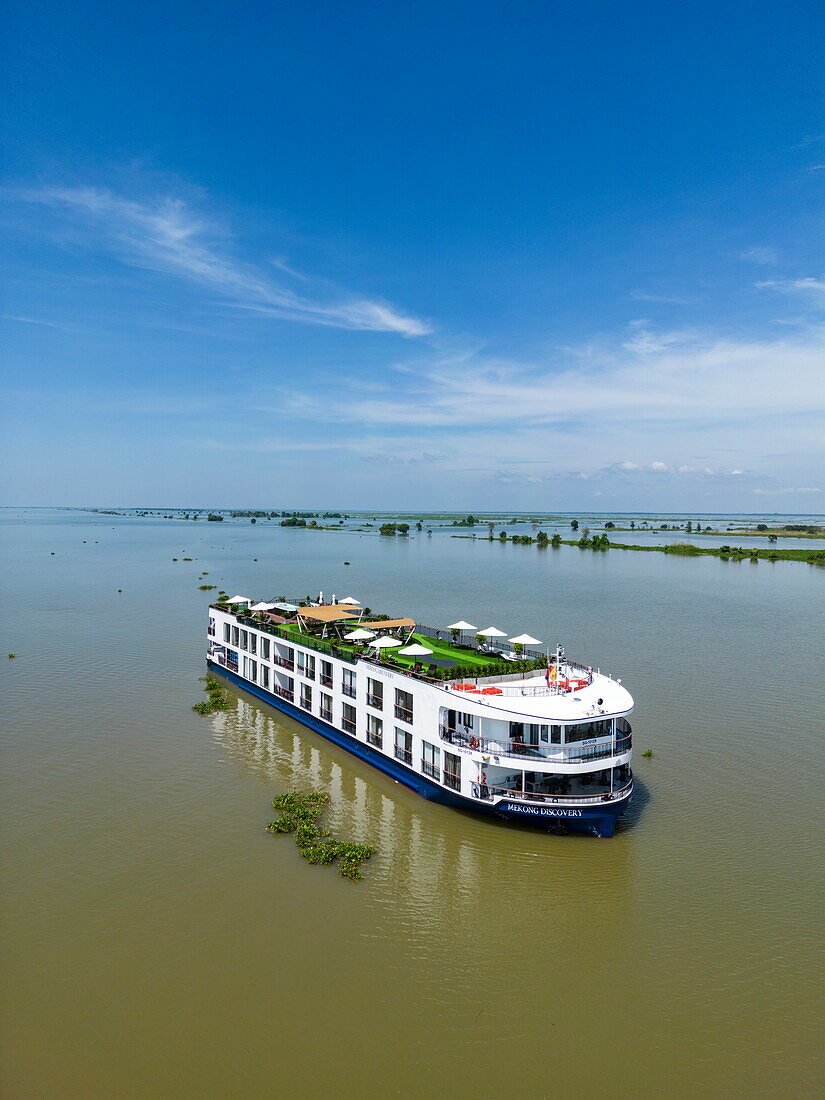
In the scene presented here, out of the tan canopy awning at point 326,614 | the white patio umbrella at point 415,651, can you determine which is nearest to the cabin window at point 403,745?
the white patio umbrella at point 415,651

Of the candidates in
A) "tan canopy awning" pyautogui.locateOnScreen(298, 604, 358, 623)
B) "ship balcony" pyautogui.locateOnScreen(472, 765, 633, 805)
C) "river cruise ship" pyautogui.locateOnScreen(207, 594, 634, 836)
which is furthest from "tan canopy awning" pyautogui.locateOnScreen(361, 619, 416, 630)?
"ship balcony" pyautogui.locateOnScreen(472, 765, 633, 805)

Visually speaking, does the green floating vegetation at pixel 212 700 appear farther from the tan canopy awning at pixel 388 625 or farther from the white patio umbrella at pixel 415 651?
the white patio umbrella at pixel 415 651

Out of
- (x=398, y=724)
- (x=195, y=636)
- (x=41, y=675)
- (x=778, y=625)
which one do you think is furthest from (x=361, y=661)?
(x=778, y=625)

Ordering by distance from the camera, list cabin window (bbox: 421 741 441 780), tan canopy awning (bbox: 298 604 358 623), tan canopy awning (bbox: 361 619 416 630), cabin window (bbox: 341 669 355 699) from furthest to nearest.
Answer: tan canopy awning (bbox: 298 604 358 623) < tan canopy awning (bbox: 361 619 416 630) < cabin window (bbox: 341 669 355 699) < cabin window (bbox: 421 741 441 780)

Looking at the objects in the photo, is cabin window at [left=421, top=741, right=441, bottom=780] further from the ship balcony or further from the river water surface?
the ship balcony

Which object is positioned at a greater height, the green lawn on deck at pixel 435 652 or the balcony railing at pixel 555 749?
the green lawn on deck at pixel 435 652

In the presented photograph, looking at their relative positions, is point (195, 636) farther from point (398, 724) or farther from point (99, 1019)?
point (99, 1019)

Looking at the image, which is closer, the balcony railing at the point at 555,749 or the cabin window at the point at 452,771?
the balcony railing at the point at 555,749

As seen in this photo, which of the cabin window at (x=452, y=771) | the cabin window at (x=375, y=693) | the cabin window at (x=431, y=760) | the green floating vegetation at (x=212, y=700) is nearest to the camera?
the cabin window at (x=452, y=771)
